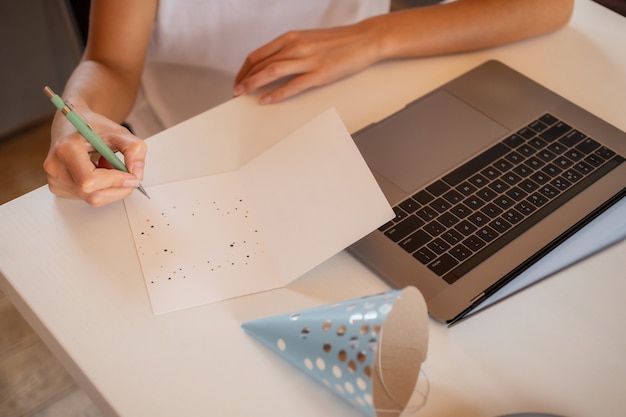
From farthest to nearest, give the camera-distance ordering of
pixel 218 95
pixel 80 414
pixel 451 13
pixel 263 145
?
pixel 80 414
pixel 218 95
pixel 451 13
pixel 263 145

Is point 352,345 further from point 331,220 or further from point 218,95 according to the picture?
point 218,95

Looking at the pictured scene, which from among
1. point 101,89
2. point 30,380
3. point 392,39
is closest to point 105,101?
point 101,89

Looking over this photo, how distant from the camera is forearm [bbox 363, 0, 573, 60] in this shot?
0.95 metres

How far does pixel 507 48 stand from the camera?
100cm

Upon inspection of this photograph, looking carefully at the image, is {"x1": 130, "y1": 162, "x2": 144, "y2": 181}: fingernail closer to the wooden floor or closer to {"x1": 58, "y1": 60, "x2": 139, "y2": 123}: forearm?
{"x1": 58, "y1": 60, "x2": 139, "y2": 123}: forearm

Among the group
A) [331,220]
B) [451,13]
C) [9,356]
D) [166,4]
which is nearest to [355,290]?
[331,220]

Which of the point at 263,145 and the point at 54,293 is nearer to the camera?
the point at 54,293

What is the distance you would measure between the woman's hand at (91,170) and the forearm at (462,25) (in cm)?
36

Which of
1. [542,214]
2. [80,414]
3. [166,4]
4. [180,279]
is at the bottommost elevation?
[80,414]

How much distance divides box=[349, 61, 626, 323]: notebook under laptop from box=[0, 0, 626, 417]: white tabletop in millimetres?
35

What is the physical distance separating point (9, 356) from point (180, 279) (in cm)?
89

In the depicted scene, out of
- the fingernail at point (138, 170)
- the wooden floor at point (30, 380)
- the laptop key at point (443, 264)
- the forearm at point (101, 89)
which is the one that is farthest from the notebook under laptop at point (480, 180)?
the wooden floor at point (30, 380)

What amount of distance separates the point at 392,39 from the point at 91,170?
0.43 metres

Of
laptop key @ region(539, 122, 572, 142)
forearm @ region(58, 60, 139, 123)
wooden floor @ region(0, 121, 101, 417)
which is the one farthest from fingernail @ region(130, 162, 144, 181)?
wooden floor @ region(0, 121, 101, 417)
